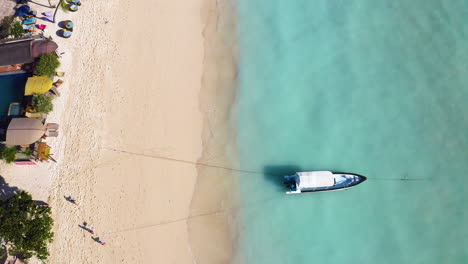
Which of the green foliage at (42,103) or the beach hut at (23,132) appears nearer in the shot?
the beach hut at (23,132)

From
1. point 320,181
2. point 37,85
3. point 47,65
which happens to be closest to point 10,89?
point 37,85

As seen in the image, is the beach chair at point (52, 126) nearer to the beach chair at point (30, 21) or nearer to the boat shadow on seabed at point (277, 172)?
the beach chair at point (30, 21)

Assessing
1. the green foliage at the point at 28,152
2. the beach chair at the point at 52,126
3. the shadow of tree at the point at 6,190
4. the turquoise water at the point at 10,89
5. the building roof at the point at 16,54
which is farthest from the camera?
the turquoise water at the point at 10,89

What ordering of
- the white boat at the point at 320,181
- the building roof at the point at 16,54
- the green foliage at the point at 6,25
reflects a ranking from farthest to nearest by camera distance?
the green foliage at the point at 6,25, the building roof at the point at 16,54, the white boat at the point at 320,181

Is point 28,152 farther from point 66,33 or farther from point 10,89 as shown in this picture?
point 66,33

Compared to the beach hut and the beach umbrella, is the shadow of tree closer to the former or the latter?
the beach hut

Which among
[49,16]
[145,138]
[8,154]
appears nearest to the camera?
[8,154]

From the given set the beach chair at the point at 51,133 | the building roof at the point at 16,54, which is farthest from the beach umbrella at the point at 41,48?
the beach chair at the point at 51,133

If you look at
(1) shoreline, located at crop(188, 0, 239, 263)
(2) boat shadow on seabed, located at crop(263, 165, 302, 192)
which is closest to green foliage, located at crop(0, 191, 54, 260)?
(1) shoreline, located at crop(188, 0, 239, 263)
